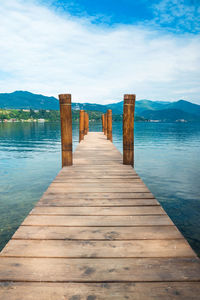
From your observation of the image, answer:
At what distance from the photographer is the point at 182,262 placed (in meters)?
2.06

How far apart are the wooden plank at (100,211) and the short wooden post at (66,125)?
10.8 feet

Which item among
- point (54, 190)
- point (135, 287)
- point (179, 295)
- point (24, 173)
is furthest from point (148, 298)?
point (24, 173)

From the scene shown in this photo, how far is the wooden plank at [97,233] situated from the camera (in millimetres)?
2520

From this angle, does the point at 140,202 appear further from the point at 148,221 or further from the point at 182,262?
the point at 182,262

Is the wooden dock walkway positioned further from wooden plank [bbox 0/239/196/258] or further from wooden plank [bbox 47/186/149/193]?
wooden plank [bbox 47/186/149/193]

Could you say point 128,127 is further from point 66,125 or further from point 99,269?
point 99,269

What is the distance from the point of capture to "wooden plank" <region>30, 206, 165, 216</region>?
3.19 metres

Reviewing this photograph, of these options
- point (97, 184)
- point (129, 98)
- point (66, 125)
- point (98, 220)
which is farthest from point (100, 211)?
point (129, 98)

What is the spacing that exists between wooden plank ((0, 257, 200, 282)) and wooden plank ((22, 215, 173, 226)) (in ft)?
2.47

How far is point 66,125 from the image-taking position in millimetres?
6273

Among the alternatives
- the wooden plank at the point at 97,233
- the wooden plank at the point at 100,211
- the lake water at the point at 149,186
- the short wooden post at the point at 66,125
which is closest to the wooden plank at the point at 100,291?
the wooden plank at the point at 97,233

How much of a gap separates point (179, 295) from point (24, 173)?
1337cm

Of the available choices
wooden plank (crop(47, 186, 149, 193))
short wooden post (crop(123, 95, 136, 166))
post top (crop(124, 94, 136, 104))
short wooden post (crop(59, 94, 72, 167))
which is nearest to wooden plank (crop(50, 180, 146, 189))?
wooden plank (crop(47, 186, 149, 193))

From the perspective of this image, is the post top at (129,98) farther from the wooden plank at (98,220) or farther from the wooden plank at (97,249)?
the wooden plank at (97,249)
